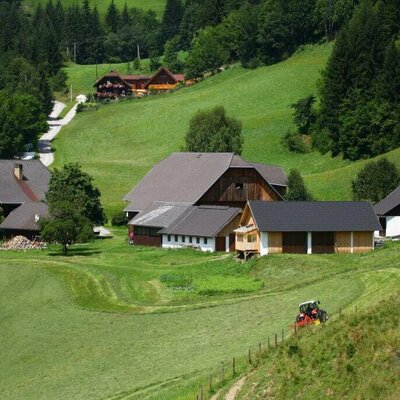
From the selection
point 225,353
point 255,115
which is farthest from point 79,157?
point 225,353

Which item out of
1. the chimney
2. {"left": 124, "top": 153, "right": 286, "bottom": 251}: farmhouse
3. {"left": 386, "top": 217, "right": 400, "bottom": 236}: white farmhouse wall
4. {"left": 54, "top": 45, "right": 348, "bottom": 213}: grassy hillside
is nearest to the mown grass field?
{"left": 124, "top": 153, "right": 286, "bottom": 251}: farmhouse

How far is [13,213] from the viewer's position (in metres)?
79.8

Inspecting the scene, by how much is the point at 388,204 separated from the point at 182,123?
5684 cm

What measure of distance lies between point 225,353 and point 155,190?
42253 millimetres

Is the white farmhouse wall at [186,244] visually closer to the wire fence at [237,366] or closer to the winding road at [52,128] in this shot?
the wire fence at [237,366]

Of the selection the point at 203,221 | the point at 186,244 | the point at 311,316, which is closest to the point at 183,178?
the point at 203,221

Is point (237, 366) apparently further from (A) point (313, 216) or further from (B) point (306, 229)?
(A) point (313, 216)

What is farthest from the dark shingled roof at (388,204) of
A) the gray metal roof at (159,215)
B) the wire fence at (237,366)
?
the wire fence at (237,366)

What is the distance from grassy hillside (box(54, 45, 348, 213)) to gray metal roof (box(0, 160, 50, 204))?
832 centimetres

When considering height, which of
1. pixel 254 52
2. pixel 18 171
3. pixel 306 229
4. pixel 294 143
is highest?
pixel 254 52

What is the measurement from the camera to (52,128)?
134m

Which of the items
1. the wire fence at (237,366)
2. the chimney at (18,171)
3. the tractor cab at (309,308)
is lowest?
the wire fence at (237,366)

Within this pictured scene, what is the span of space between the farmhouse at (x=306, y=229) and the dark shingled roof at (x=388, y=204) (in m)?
4.96

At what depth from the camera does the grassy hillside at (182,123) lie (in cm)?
10431
